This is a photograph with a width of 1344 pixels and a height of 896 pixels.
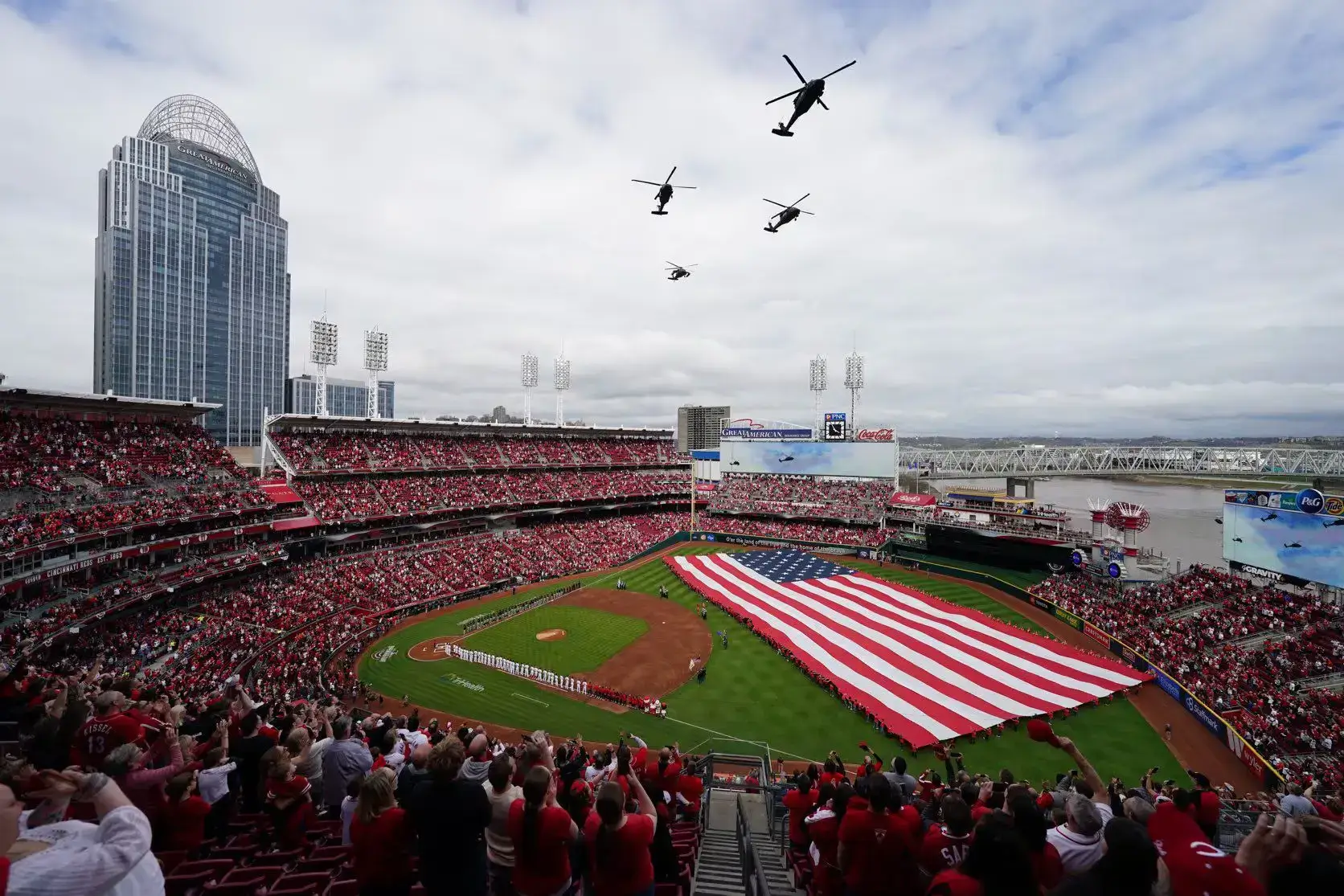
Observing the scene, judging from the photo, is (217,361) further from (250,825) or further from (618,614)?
(250,825)

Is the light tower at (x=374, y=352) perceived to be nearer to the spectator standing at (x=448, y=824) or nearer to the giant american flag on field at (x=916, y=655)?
the giant american flag on field at (x=916, y=655)

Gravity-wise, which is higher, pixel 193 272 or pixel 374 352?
pixel 193 272

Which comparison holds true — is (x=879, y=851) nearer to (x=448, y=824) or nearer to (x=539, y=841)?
(x=539, y=841)

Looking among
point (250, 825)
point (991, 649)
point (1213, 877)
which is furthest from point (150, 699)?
point (991, 649)

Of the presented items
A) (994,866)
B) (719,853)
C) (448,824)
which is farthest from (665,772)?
(994,866)

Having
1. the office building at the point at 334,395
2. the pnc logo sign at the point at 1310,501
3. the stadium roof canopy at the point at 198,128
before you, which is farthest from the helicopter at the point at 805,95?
the office building at the point at 334,395
